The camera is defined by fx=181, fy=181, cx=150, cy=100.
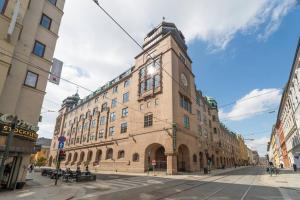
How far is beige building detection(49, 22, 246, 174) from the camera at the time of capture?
1196 inches

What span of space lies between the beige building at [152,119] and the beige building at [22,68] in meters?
12.1

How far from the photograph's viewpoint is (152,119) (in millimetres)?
32250

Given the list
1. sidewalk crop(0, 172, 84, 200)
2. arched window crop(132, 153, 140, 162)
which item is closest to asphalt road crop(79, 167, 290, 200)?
sidewalk crop(0, 172, 84, 200)

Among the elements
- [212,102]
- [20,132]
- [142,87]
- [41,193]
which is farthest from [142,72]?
[212,102]

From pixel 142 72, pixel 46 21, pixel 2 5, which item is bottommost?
pixel 2 5

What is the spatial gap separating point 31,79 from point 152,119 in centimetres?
2035

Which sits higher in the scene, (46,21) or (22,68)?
(46,21)

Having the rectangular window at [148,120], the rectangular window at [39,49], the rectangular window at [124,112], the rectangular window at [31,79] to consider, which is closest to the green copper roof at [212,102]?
the rectangular window at [124,112]

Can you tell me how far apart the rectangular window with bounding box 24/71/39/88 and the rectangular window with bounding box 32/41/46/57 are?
1957 mm

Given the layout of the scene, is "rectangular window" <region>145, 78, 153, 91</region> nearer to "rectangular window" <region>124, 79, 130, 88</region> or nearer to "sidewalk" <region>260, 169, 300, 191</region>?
"rectangular window" <region>124, 79, 130, 88</region>

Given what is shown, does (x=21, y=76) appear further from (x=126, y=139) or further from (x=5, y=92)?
(x=126, y=139)

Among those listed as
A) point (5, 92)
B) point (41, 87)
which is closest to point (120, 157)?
point (41, 87)

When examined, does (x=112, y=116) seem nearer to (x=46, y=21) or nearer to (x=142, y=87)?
(x=142, y=87)

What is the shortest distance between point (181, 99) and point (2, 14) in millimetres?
27161
